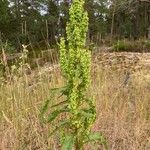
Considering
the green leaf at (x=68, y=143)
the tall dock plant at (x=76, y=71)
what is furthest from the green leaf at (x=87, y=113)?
the green leaf at (x=68, y=143)

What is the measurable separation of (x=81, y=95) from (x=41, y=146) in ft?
5.60

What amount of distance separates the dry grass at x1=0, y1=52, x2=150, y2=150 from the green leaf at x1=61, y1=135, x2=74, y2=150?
1.09 meters

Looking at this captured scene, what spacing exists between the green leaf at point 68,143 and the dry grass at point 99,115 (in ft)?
3.57

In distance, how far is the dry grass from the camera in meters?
4.72

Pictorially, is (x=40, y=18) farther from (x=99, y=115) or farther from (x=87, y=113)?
(x=87, y=113)

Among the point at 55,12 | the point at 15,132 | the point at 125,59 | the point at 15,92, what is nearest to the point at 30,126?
the point at 15,132

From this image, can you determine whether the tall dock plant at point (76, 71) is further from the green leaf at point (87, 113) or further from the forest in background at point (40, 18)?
the forest in background at point (40, 18)

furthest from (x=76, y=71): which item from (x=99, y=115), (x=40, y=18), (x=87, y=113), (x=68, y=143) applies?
(x=40, y=18)

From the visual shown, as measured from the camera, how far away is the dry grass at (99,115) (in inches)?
186

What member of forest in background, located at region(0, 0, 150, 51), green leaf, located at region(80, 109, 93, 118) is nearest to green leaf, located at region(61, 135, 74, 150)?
green leaf, located at region(80, 109, 93, 118)

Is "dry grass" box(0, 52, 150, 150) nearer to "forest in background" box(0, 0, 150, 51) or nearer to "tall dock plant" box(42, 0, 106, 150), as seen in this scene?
"tall dock plant" box(42, 0, 106, 150)

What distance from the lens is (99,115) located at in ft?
17.1

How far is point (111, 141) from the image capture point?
4.82 metres

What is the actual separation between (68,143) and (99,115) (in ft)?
7.11
